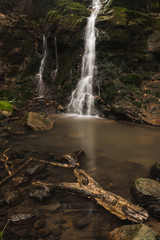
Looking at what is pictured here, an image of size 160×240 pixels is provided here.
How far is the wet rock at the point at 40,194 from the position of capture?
8.79 ft

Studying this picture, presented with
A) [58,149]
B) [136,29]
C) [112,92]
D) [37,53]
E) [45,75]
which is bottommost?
[58,149]

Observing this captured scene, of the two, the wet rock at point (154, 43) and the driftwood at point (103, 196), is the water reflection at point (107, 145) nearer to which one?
the driftwood at point (103, 196)

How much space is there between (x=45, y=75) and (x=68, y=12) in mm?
5666

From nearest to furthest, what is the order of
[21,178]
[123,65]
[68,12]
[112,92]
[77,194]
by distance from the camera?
1. [77,194]
2. [21,178]
3. [112,92]
4. [123,65]
5. [68,12]

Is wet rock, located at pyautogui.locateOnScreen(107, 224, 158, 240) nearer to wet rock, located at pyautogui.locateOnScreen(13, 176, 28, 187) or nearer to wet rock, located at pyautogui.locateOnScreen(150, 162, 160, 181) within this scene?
wet rock, located at pyautogui.locateOnScreen(150, 162, 160, 181)

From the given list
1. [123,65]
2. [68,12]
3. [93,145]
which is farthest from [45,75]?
[93,145]

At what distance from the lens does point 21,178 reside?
320cm

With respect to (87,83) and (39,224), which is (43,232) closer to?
(39,224)

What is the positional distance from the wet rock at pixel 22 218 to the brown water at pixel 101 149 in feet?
1.52

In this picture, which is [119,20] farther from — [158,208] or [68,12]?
[158,208]

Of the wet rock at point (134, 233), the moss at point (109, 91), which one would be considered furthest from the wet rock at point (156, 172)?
the moss at point (109, 91)

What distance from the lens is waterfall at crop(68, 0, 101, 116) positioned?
31.6 ft

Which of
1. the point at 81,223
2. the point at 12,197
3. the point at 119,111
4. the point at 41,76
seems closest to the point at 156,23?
the point at 119,111

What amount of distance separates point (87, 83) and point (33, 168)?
25.3ft
